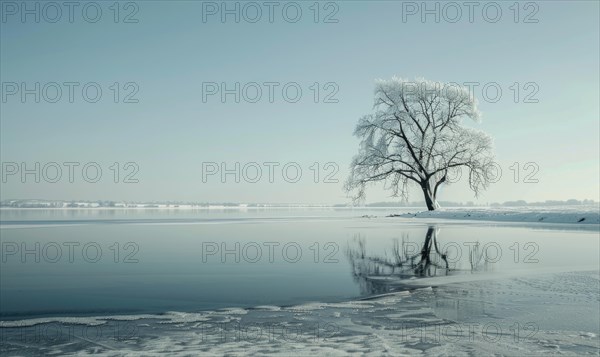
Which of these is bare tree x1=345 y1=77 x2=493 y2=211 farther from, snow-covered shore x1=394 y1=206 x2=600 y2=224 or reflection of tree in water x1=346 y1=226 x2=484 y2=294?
reflection of tree in water x1=346 y1=226 x2=484 y2=294

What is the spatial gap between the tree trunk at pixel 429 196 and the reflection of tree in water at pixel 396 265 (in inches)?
843

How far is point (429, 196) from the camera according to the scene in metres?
32.0

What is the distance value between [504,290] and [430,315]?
1.85 m

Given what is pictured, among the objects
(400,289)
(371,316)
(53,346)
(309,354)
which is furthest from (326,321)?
(53,346)

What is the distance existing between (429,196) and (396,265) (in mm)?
25364

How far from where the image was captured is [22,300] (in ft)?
16.6

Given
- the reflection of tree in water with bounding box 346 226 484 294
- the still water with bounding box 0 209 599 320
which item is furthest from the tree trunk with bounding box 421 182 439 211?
the reflection of tree in water with bounding box 346 226 484 294

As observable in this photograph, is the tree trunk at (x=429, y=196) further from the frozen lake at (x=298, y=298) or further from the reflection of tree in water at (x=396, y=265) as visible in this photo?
the frozen lake at (x=298, y=298)

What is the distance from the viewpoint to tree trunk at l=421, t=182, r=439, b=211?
3194cm

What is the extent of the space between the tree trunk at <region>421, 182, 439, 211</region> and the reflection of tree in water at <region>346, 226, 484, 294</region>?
21.4m

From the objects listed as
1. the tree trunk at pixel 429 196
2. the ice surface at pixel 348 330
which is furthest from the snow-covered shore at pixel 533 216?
the ice surface at pixel 348 330

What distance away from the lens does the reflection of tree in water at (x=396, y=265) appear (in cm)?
637

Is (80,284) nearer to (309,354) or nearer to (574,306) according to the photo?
(309,354)

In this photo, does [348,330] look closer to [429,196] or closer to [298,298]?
[298,298]
